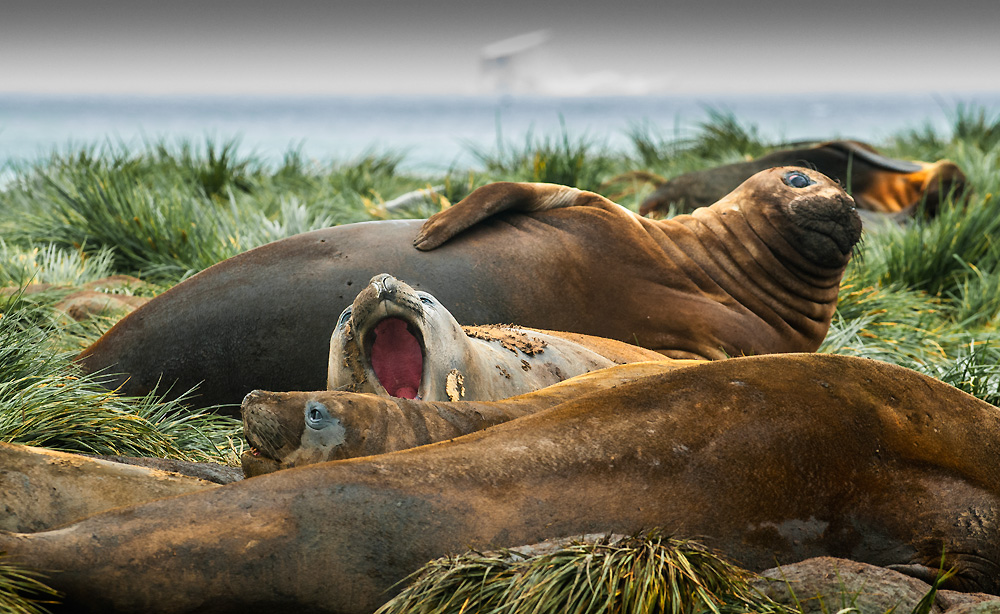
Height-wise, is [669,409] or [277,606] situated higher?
[669,409]

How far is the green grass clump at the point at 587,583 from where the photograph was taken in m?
1.85

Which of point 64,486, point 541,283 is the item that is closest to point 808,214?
point 541,283

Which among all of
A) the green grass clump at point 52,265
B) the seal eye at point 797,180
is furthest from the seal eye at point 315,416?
the green grass clump at point 52,265

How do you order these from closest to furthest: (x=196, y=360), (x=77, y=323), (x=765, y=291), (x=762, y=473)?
(x=762, y=473) → (x=196, y=360) → (x=77, y=323) → (x=765, y=291)

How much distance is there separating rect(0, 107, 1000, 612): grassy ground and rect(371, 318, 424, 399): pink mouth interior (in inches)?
24.8

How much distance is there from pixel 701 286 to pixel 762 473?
2747 mm

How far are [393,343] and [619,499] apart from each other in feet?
3.68

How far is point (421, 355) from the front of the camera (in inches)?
119

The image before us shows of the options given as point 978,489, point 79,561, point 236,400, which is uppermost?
point 79,561

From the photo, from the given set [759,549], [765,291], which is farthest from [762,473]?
[765,291]

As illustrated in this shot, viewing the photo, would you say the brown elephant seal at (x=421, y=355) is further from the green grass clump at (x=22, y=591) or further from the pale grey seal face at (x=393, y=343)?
the green grass clump at (x=22, y=591)

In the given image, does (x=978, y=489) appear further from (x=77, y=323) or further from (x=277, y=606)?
(x=77, y=323)

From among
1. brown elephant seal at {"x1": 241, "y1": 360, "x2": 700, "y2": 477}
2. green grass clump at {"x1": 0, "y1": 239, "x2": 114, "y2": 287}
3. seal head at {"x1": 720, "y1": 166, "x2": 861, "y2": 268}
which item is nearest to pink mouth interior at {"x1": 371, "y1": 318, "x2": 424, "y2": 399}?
brown elephant seal at {"x1": 241, "y1": 360, "x2": 700, "y2": 477}

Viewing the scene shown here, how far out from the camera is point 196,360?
13.8ft
